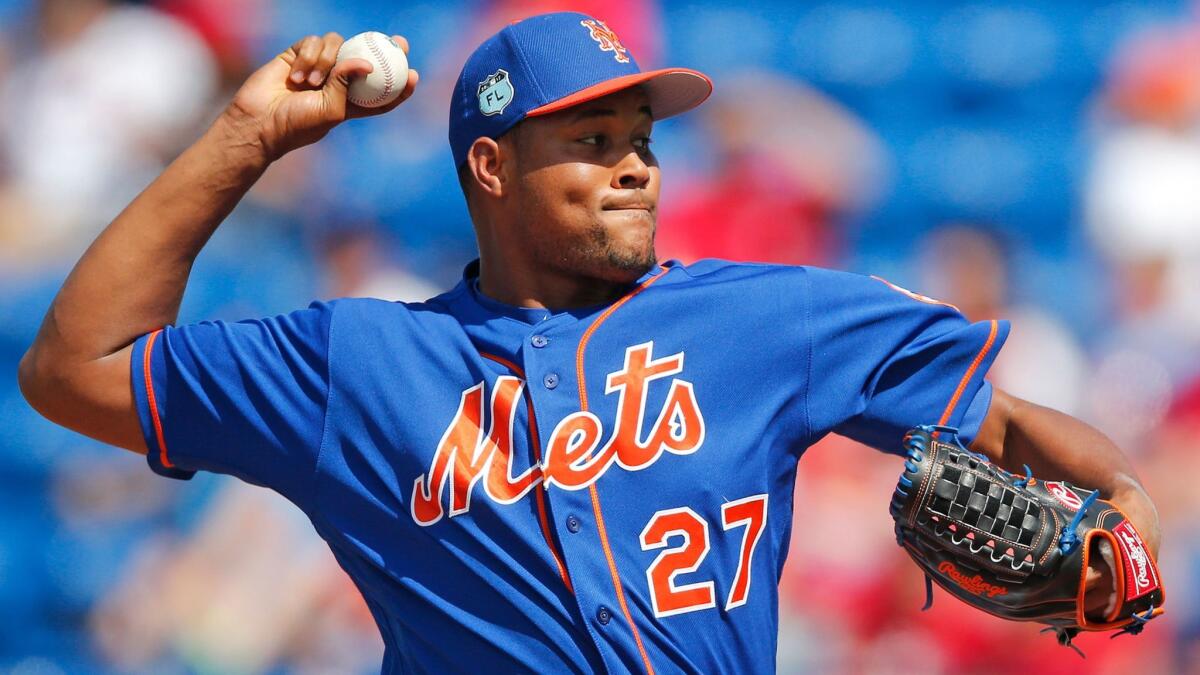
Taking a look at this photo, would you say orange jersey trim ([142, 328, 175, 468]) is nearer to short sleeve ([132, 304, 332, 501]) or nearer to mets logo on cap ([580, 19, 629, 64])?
short sleeve ([132, 304, 332, 501])

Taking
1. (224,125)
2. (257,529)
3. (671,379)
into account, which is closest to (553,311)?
(671,379)

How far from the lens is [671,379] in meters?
2.21

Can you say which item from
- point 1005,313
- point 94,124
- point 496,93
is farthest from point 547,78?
point 94,124

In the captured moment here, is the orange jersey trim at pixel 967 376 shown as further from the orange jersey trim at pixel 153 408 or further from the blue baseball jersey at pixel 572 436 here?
the orange jersey trim at pixel 153 408

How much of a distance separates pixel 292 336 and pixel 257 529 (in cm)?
235

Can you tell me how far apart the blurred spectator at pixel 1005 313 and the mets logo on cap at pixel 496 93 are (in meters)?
2.53

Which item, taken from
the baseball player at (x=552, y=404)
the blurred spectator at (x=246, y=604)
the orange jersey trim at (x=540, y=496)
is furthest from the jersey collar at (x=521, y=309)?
the blurred spectator at (x=246, y=604)

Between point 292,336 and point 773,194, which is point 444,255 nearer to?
point 773,194

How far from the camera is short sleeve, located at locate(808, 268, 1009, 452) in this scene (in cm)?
221

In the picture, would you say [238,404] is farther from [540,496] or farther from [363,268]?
[363,268]

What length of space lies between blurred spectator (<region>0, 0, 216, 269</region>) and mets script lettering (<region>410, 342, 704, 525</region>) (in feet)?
9.86

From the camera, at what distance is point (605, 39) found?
2500 mm

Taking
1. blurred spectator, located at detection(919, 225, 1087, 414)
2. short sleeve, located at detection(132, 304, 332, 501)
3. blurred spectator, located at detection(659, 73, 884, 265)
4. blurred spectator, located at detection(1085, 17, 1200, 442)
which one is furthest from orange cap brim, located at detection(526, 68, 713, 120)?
blurred spectator, located at detection(1085, 17, 1200, 442)

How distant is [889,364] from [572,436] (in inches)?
20.6
